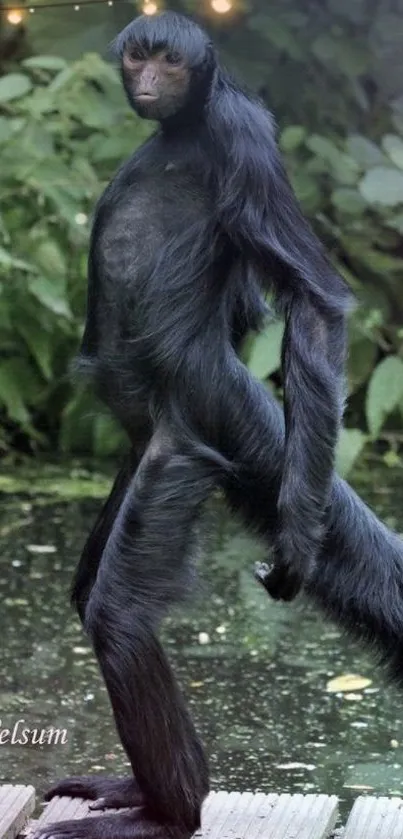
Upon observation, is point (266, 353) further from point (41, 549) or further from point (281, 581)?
point (281, 581)

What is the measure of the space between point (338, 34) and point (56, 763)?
621cm

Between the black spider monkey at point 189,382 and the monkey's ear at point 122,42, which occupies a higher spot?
the monkey's ear at point 122,42

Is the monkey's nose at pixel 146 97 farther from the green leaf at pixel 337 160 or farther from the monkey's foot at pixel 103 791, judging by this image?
the green leaf at pixel 337 160

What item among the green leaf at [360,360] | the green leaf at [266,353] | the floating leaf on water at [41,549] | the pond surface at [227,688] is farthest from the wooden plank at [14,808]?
the green leaf at [360,360]

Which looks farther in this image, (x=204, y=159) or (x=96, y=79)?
(x=96, y=79)

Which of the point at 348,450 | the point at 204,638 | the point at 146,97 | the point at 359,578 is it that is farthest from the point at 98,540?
the point at 348,450

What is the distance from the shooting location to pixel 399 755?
16.6ft

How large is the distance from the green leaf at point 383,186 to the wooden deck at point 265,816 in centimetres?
509

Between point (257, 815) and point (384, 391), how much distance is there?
4.64m

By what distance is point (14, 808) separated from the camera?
410 cm

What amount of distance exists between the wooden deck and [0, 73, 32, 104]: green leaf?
16.9 ft

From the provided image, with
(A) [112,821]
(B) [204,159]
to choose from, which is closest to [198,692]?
(A) [112,821]

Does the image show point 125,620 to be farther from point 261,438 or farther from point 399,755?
point 399,755

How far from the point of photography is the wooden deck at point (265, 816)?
4.02 meters
